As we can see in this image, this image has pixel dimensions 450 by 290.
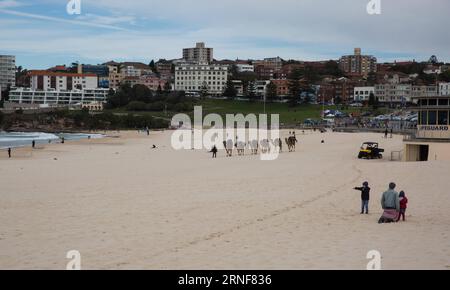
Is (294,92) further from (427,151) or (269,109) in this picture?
(427,151)

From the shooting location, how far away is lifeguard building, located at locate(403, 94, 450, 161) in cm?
2756

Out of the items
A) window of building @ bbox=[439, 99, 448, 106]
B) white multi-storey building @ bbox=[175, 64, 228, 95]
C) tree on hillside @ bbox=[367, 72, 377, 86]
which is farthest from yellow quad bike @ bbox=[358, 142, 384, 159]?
white multi-storey building @ bbox=[175, 64, 228, 95]

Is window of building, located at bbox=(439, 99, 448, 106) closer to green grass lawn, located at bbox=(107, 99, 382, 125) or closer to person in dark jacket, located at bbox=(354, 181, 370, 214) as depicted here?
person in dark jacket, located at bbox=(354, 181, 370, 214)

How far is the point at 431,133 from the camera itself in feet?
93.4

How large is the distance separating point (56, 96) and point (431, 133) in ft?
496

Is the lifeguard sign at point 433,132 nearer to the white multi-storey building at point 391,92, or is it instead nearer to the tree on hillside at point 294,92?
the tree on hillside at point 294,92

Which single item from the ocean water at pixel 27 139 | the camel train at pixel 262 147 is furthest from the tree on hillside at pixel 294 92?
the camel train at pixel 262 147

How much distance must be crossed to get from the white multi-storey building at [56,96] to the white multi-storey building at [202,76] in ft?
76.5

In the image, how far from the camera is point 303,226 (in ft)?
41.9

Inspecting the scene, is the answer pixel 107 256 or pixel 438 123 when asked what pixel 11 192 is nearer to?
pixel 107 256
